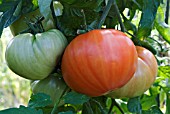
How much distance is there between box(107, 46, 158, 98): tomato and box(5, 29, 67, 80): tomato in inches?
6.2

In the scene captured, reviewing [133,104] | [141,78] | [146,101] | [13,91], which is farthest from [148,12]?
[13,91]

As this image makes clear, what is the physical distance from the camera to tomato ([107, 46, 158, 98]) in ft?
2.79

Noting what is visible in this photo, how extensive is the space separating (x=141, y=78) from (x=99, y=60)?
157mm

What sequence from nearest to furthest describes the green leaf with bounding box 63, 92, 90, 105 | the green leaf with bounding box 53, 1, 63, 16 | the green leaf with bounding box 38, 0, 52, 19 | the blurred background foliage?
1. the green leaf with bounding box 38, 0, 52, 19
2. the green leaf with bounding box 63, 92, 90, 105
3. the green leaf with bounding box 53, 1, 63, 16
4. the blurred background foliage

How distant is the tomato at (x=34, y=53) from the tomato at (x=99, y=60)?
1.3 inches

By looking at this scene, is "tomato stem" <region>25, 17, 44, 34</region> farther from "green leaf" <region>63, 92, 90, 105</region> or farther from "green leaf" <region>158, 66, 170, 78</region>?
"green leaf" <region>158, 66, 170, 78</region>

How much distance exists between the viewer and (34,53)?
78 cm

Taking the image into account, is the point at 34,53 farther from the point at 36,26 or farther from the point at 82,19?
the point at 82,19

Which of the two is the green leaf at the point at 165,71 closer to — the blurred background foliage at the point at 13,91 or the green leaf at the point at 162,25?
the green leaf at the point at 162,25

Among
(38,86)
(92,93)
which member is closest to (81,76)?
(92,93)

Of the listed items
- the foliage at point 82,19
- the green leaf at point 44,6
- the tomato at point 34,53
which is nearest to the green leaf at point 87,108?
the foliage at point 82,19

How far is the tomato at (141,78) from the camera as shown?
85cm

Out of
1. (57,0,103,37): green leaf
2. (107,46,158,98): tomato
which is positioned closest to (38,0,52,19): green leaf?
(57,0,103,37): green leaf

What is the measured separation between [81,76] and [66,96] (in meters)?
0.11
